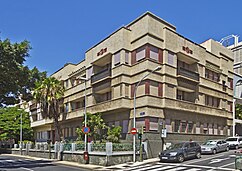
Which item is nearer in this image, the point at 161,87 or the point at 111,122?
the point at 161,87

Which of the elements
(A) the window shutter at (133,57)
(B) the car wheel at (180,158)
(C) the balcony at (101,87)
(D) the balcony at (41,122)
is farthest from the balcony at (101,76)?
(D) the balcony at (41,122)

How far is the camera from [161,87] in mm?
30562

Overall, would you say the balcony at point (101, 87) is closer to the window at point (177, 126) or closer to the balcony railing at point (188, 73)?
the balcony railing at point (188, 73)

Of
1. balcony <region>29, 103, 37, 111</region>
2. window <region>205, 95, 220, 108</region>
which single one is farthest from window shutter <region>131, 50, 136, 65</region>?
balcony <region>29, 103, 37, 111</region>

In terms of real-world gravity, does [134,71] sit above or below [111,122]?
above

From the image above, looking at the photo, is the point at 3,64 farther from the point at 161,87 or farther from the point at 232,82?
the point at 232,82

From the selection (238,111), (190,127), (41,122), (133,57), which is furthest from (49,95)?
(238,111)

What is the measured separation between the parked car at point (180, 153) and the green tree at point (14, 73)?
38.6ft

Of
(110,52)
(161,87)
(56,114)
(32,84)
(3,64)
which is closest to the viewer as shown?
(3,64)

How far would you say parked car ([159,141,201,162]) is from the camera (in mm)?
24312

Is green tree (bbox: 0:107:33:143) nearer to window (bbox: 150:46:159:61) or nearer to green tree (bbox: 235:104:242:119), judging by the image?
window (bbox: 150:46:159:61)

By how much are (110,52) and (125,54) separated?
239cm

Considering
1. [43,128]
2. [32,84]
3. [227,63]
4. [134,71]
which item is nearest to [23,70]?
[32,84]

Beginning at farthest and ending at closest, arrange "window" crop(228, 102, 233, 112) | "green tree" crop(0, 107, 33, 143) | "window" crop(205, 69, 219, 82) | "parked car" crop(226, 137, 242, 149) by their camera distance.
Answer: "green tree" crop(0, 107, 33, 143), "window" crop(228, 102, 233, 112), "window" crop(205, 69, 219, 82), "parked car" crop(226, 137, 242, 149)
